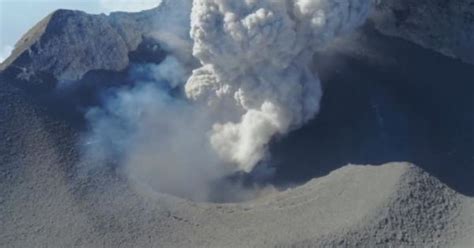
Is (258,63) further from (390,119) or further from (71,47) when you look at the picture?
(71,47)

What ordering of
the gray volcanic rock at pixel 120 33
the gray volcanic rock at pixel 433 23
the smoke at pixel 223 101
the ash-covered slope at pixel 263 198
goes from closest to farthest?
the ash-covered slope at pixel 263 198 < the smoke at pixel 223 101 < the gray volcanic rock at pixel 120 33 < the gray volcanic rock at pixel 433 23

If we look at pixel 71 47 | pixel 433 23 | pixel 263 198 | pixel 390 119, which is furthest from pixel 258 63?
pixel 433 23

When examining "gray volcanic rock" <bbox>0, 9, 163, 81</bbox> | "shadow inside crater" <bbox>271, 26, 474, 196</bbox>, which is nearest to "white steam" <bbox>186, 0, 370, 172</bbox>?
"shadow inside crater" <bbox>271, 26, 474, 196</bbox>

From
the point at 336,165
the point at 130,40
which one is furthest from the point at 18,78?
the point at 336,165

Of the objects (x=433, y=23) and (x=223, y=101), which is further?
(x=433, y=23)

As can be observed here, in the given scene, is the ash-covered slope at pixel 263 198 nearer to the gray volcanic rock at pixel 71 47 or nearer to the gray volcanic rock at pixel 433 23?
the gray volcanic rock at pixel 71 47

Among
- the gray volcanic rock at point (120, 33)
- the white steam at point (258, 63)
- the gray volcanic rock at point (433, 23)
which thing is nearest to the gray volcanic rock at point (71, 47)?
the gray volcanic rock at point (120, 33)

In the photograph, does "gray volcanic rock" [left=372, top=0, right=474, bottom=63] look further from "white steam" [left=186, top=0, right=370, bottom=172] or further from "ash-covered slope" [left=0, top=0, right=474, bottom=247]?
"white steam" [left=186, top=0, right=370, bottom=172]
